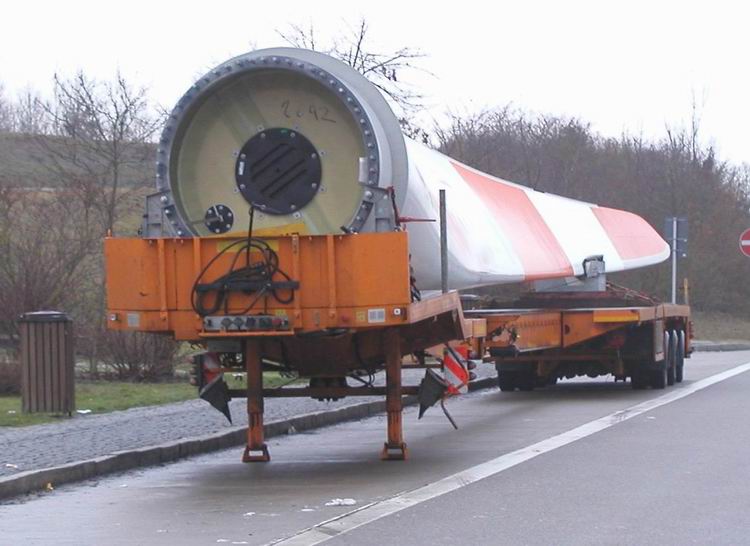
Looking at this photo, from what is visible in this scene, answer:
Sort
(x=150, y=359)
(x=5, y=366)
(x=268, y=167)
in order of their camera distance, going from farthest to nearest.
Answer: (x=150, y=359) < (x=5, y=366) < (x=268, y=167)

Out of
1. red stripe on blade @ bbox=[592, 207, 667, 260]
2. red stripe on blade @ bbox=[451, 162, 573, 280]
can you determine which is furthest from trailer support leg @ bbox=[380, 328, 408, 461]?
red stripe on blade @ bbox=[592, 207, 667, 260]

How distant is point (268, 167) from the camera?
42.4ft

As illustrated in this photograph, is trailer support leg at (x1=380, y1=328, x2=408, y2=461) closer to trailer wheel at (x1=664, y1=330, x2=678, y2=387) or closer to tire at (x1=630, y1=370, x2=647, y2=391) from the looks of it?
tire at (x1=630, y1=370, x2=647, y2=391)

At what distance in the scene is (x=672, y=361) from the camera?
2309 cm

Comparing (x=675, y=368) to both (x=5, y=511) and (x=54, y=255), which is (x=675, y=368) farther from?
(x=5, y=511)

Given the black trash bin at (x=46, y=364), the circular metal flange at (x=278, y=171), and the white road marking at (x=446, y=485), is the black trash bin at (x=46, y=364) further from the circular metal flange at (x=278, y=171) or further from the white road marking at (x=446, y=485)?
the white road marking at (x=446, y=485)

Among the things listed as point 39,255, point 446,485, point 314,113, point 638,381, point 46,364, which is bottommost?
point 638,381

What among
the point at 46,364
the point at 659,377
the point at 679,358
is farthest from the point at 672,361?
the point at 46,364

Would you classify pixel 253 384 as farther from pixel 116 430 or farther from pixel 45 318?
pixel 45 318

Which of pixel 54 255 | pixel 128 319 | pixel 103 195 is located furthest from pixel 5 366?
pixel 128 319

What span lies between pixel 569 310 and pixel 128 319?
9976 mm

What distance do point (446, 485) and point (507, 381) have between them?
37.1ft

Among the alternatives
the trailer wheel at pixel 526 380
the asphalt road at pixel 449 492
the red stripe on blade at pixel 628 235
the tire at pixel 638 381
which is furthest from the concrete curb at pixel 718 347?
the asphalt road at pixel 449 492

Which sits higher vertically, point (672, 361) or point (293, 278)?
point (293, 278)
